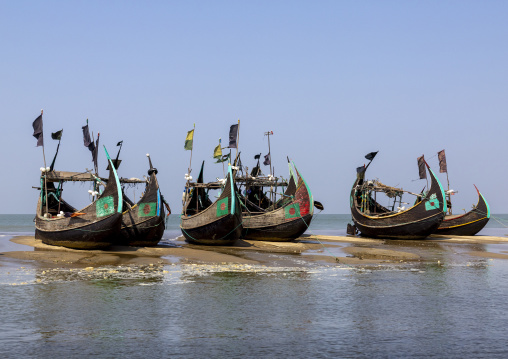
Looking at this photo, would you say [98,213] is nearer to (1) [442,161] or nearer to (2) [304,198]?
(2) [304,198]

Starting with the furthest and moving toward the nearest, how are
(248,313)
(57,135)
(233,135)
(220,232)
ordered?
(233,135) < (220,232) < (57,135) < (248,313)

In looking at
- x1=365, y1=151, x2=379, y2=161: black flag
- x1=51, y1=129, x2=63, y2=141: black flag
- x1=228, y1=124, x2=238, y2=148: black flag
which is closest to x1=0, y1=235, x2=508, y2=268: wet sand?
x1=51, y1=129, x2=63, y2=141: black flag

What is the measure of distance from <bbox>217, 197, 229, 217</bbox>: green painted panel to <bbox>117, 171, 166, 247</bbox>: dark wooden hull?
304cm

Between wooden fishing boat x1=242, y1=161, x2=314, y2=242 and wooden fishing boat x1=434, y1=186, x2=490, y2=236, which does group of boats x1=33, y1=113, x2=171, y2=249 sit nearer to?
wooden fishing boat x1=242, y1=161, x2=314, y2=242

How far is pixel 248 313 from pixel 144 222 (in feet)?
54.6

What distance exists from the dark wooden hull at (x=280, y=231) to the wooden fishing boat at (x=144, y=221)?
709 cm

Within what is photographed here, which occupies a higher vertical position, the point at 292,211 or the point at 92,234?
the point at 292,211

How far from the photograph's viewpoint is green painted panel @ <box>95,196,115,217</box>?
25.7m

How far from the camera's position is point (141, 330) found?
38.4 feet

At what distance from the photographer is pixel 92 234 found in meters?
25.7

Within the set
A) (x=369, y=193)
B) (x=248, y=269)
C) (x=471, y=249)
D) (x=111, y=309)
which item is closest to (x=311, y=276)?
(x=248, y=269)

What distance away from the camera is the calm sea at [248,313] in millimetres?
10461

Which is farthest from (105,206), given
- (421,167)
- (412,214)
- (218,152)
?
(421,167)

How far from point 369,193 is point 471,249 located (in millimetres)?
12767
